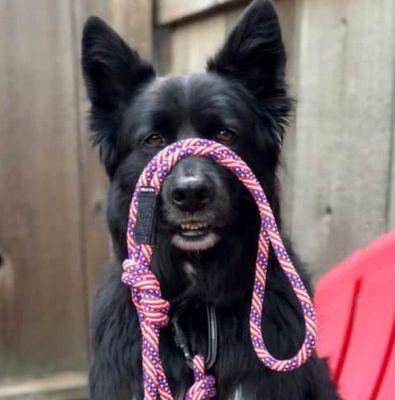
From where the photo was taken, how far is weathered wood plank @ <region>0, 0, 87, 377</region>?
9.38 feet

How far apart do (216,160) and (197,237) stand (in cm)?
23

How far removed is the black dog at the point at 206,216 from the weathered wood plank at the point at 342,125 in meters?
0.38

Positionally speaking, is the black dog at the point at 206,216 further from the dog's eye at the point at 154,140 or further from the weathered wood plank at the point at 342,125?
the weathered wood plank at the point at 342,125

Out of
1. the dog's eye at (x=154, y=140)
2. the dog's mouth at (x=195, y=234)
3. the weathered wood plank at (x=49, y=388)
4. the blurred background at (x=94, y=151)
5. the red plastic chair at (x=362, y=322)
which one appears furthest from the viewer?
the weathered wood plank at (x=49, y=388)

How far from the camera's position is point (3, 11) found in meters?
2.82

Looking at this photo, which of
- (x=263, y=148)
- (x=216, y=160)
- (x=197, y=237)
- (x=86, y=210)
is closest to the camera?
(x=216, y=160)

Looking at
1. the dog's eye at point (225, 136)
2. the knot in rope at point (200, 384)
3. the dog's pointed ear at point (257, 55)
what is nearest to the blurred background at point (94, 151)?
the dog's pointed ear at point (257, 55)

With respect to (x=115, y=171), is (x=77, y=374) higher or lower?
lower

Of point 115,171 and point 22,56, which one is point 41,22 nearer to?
point 22,56

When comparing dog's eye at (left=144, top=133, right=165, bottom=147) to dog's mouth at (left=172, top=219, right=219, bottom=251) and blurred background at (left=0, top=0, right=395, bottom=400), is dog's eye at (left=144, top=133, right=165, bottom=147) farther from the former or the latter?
blurred background at (left=0, top=0, right=395, bottom=400)

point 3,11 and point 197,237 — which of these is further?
point 3,11

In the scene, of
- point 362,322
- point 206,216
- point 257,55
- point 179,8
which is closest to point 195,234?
point 206,216

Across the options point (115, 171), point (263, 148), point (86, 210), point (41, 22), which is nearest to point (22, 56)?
point (41, 22)

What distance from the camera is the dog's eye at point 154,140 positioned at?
6.15 ft
